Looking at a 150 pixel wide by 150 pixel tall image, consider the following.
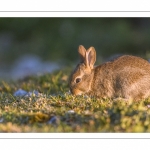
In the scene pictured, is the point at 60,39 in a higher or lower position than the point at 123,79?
higher

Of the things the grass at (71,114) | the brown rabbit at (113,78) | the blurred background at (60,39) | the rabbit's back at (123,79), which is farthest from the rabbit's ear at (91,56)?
the blurred background at (60,39)

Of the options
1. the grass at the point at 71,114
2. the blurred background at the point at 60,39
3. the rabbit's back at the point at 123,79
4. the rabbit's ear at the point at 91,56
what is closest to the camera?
the grass at the point at 71,114

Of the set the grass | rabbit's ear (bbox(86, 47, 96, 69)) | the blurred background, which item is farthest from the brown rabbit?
the blurred background

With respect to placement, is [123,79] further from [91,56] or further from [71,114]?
[71,114]

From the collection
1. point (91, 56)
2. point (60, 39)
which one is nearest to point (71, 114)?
point (91, 56)

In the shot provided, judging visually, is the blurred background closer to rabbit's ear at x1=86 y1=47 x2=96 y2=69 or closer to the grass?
rabbit's ear at x1=86 y1=47 x2=96 y2=69

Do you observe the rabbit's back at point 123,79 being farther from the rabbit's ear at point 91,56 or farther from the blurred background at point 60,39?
the blurred background at point 60,39
